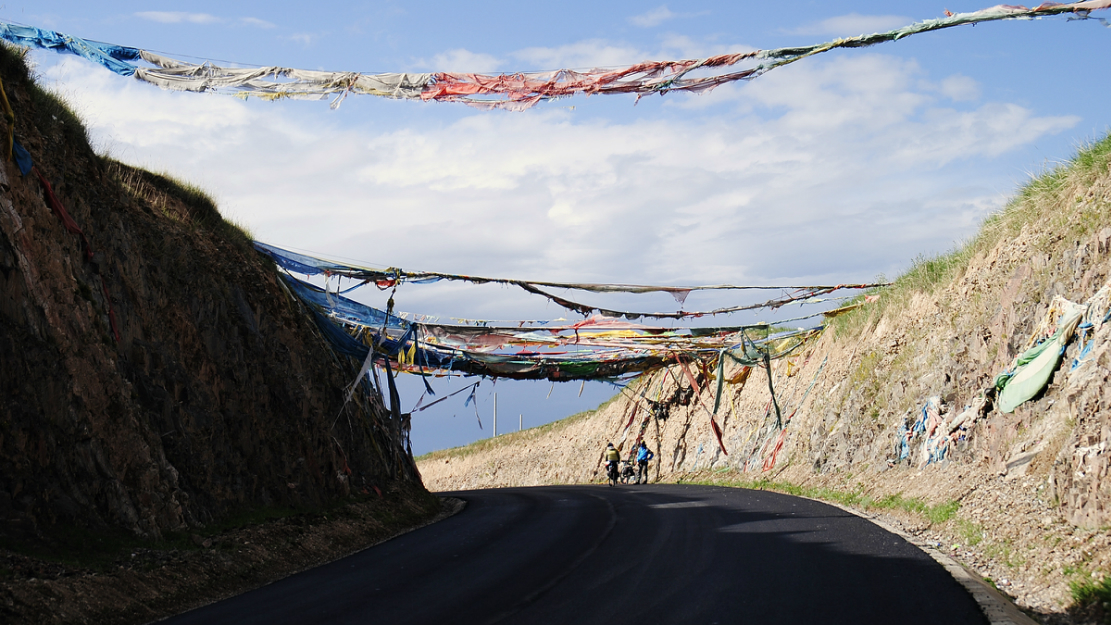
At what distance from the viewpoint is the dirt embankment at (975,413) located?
10.3 m

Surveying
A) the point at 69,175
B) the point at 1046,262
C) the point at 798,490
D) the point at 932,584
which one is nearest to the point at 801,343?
the point at 798,490

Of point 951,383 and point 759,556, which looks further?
point 951,383

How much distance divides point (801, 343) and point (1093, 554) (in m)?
22.0

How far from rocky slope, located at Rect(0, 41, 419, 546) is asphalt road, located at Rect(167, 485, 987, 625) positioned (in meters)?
2.29

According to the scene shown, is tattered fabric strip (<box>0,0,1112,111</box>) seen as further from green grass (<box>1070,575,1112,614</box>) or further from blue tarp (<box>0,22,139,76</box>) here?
green grass (<box>1070,575,1112,614</box>)

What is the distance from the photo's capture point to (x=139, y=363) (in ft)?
43.4

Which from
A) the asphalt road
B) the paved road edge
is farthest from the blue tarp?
the paved road edge

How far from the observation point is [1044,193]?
17.8 m

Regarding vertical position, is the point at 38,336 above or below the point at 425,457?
above

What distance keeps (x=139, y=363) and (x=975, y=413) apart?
1488cm

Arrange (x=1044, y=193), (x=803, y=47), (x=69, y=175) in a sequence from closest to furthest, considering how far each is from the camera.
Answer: (x=803, y=47) → (x=69, y=175) → (x=1044, y=193)

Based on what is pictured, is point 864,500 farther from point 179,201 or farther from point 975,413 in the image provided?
point 179,201

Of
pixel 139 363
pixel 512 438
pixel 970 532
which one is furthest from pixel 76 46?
pixel 512 438

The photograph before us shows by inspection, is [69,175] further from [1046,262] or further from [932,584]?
[1046,262]
